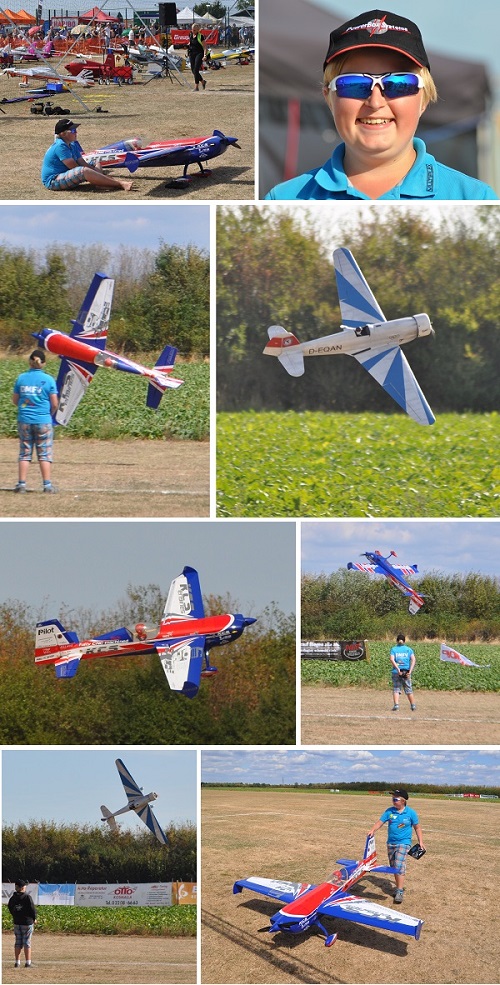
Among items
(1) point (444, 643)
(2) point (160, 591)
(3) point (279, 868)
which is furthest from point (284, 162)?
(3) point (279, 868)

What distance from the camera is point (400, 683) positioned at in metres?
7.89

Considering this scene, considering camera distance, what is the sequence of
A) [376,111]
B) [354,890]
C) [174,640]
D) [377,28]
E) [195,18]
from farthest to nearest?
1. [195,18]
2. [354,890]
3. [174,640]
4. [376,111]
5. [377,28]

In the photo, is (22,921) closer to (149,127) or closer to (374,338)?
(374,338)

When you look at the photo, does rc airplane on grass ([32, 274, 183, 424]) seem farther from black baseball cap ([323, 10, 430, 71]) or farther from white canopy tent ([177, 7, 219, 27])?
white canopy tent ([177, 7, 219, 27])

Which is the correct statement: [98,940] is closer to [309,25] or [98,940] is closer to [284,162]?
[284,162]

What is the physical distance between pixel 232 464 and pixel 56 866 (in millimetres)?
3310

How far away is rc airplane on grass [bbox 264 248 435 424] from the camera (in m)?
6.93

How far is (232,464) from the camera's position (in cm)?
754

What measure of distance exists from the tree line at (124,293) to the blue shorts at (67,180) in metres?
1.02

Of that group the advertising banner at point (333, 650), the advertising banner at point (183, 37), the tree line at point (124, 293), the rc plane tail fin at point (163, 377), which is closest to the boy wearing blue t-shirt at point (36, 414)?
the tree line at point (124, 293)

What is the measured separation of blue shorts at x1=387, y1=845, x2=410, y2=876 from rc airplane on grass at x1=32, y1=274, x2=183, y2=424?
402 centimetres

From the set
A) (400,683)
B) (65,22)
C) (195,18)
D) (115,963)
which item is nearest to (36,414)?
(400,683)

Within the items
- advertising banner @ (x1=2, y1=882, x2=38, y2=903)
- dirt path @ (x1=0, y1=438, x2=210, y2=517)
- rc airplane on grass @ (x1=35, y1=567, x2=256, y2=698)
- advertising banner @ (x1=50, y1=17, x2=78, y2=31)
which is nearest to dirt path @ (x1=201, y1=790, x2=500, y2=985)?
rc airplane on grass @ (x1=35, y1=567, x2=256, y2=698)

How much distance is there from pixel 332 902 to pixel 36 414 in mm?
4121
